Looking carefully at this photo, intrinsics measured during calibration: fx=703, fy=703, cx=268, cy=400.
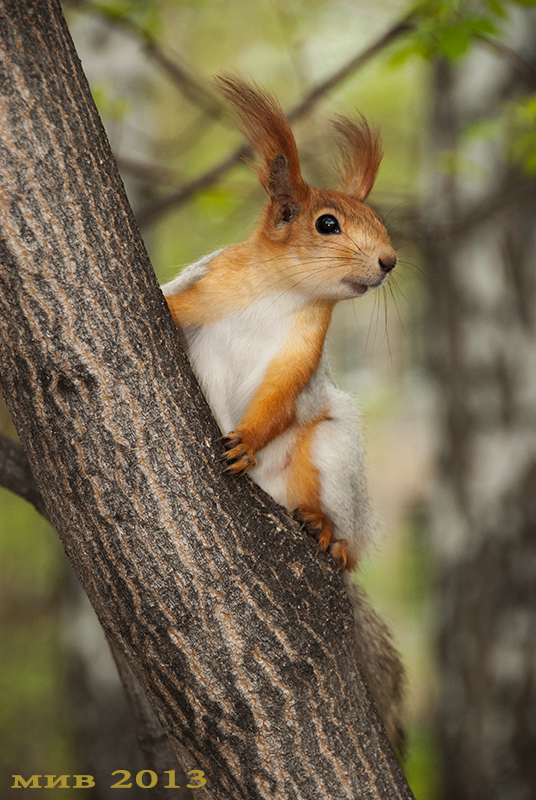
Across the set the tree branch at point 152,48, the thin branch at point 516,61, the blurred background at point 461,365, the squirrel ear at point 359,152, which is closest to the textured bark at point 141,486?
the squirrel ear at point 359,152

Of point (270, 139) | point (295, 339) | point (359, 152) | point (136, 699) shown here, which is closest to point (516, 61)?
point (359, 152)

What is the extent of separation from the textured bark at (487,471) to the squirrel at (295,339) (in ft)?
6.85

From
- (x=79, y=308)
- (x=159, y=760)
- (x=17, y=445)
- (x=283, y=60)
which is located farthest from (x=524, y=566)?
(x=283, y=60)

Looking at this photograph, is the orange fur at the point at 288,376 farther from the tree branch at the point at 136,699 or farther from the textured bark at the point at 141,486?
the tree branch at the point at 136,699

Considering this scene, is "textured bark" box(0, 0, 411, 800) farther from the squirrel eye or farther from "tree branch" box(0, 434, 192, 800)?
the squirrel eye

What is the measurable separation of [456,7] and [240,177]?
433 cm

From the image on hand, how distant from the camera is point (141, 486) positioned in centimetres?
147

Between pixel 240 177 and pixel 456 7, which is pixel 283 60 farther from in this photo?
pixel 456 7

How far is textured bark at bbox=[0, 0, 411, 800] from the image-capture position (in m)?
1.37

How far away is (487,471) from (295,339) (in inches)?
104

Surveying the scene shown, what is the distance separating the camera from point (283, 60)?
8.28 m

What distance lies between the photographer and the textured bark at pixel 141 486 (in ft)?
4.49

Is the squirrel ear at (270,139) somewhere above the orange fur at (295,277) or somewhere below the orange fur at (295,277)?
above

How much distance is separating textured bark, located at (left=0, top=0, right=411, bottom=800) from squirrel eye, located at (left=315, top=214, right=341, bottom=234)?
0.78 m
